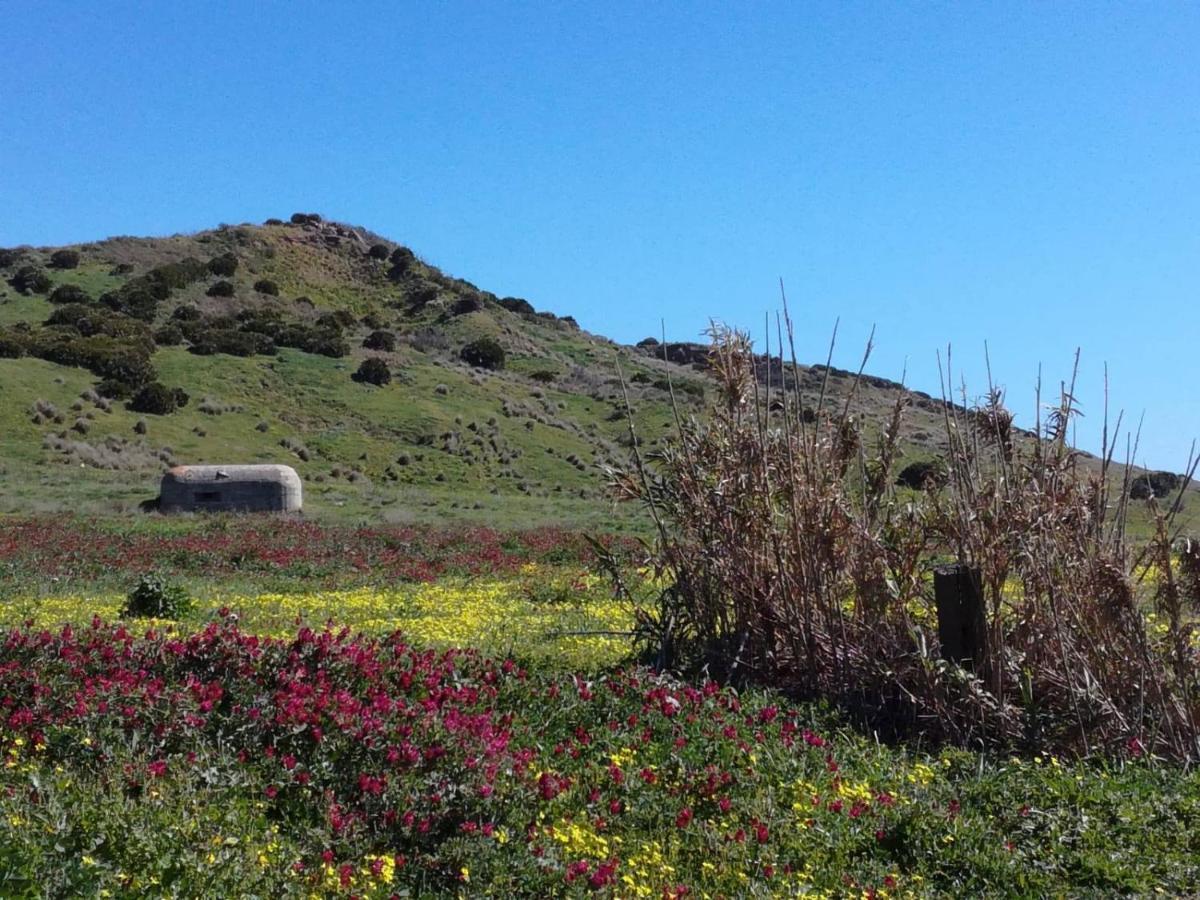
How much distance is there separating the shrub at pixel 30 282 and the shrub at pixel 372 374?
18.2 m

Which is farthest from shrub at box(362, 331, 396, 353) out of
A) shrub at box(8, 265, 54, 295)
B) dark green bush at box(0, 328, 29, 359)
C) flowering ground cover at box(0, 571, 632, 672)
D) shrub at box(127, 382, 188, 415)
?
flowering ground cover at box(0, 571, 632, 672)

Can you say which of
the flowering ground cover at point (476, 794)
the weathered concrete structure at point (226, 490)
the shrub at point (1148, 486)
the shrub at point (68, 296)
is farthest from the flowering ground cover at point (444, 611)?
the shrub at point (68, 296)

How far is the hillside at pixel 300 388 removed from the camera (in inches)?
1489

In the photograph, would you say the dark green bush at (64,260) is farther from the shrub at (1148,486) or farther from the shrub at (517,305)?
the shrub at (1148,486)

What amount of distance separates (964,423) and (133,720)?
18.1 feet

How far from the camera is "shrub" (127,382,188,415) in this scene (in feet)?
148

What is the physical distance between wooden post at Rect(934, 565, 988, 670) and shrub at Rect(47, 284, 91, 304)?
194 ft

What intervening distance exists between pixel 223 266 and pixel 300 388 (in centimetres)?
2275

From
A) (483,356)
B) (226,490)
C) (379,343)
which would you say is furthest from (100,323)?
(226,490)

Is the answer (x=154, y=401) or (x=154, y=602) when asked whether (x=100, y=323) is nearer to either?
(x=154, y=401)

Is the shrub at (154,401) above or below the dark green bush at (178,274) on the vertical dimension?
below

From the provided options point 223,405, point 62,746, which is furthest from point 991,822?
point 223,405

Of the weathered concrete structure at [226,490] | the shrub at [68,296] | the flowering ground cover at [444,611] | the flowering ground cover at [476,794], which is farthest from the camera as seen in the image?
the shrub at [68,296]

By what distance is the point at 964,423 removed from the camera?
8031 mm
